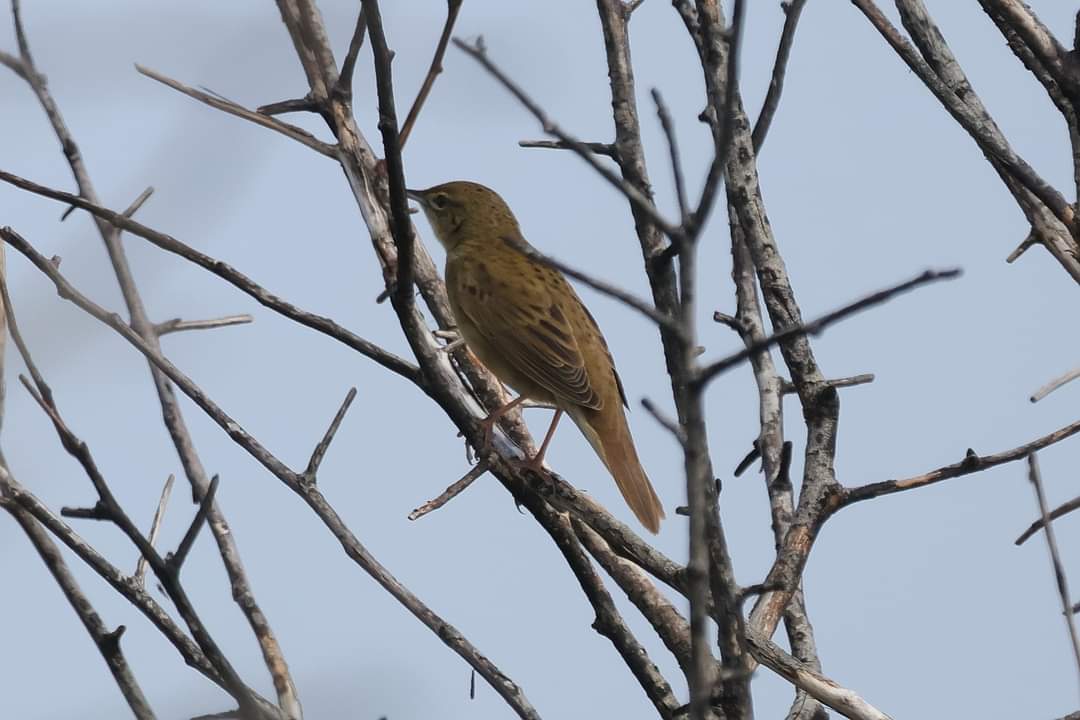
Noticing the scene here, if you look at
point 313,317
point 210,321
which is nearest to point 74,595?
point 313,317

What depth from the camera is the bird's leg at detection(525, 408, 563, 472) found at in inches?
156

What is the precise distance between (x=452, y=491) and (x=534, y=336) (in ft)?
6.13

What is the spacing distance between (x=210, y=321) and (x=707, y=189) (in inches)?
91.5

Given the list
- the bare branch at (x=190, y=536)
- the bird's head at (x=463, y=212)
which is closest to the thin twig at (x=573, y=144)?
the bare branch at (x=190, y=536)

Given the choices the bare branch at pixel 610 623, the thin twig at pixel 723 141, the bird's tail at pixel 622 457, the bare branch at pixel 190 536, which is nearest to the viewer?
the thin twig at pixel 723 141

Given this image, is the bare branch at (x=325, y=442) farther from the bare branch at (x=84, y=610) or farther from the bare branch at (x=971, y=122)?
the bare branch at (x=971, y=122)

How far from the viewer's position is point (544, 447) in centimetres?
452

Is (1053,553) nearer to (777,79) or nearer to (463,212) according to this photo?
(777,79)

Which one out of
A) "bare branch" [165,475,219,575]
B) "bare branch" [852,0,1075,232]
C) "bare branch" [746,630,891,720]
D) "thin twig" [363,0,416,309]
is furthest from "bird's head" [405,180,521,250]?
"bare branch" [165,475,219,575]

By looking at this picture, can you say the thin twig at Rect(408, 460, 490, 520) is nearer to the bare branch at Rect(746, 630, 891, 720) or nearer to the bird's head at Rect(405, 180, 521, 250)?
the bare branch at Rect(746, 630, 891, 720)

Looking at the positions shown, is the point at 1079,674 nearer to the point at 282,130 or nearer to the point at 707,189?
the point at 707,189

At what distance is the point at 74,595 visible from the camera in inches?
109

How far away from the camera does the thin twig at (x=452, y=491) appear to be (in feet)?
12.3

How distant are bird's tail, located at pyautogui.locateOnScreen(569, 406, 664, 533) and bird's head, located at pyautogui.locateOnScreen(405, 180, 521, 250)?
142 cm
